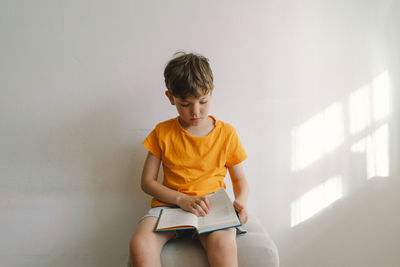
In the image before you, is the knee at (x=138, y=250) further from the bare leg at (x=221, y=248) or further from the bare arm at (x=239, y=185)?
the bare arm at (x=239, y=185)

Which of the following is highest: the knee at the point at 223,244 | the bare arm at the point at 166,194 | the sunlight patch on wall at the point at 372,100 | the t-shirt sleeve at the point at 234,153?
the sunlight patch on wall at the point at 372,100

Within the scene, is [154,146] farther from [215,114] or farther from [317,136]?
[317,136]

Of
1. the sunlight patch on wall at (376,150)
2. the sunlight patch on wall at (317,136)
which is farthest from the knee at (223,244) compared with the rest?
the sunlight patch on wall at (376,150)

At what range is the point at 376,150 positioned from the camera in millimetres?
1326

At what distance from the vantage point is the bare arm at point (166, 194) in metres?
0.96

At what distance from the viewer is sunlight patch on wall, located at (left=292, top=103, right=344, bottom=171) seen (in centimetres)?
133

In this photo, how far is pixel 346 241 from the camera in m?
1.34

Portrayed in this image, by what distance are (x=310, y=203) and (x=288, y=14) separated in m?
0.95

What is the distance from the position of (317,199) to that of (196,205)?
715mm

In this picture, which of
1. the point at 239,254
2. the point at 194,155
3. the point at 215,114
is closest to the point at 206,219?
the point at 239,254

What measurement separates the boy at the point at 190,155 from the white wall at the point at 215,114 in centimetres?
21

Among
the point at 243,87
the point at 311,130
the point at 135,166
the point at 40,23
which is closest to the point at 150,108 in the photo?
the point at 135,166

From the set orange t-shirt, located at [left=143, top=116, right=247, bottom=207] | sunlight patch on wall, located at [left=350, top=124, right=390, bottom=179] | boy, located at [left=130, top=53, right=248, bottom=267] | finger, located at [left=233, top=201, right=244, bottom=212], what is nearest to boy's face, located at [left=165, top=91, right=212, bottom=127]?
boy, located at [left=130, top=53, right=248, bottom=267]

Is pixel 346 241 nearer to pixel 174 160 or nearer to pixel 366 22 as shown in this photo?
pixel 174 160
